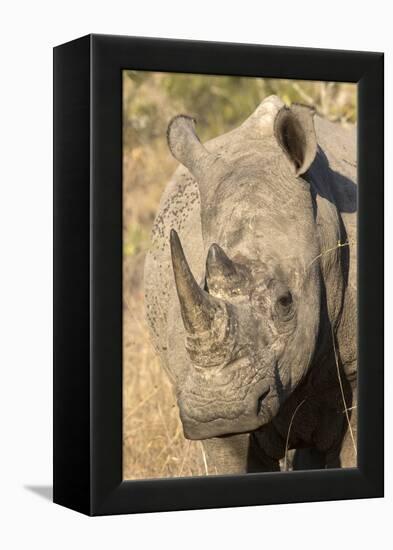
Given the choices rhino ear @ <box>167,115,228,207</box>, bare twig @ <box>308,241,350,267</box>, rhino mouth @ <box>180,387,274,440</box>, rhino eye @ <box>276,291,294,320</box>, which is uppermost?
rhino ear @ <box>167,115,228,207</box>

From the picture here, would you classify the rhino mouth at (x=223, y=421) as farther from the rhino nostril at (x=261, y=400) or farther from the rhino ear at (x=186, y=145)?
the rhino ear at (x=186, y=145)

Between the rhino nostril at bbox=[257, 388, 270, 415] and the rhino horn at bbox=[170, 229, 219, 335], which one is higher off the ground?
the rhino horn at bbox=[170, 229, 219, 335]

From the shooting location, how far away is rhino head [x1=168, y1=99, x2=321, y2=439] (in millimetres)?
7141

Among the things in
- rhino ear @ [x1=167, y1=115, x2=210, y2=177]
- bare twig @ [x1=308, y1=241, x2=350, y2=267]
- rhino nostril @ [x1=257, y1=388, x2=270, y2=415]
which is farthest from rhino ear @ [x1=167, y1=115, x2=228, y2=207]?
rhino nostril @ [x1=257, y1=388, x2=270, y2=415]

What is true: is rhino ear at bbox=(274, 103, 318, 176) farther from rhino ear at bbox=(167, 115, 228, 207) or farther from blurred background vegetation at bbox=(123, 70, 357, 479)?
blurred background vegetation at bbox=(123, 70, 357, 479)

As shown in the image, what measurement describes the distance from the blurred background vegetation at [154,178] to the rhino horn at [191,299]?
1490mm

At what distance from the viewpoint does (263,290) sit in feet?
24.3

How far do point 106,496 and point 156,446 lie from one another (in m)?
1.31

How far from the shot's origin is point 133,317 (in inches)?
376

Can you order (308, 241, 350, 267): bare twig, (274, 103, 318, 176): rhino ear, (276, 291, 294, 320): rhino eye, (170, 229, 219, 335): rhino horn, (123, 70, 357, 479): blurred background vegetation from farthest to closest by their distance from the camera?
(123, 70, 357, 479): blurred background vegetation → (308, 241, 350, 267): bare twig → (274, 103, 318, 176): rhino ear → (276, 291, 294, 320): rhino eye → (170, 229, 219, 335): rhino horn

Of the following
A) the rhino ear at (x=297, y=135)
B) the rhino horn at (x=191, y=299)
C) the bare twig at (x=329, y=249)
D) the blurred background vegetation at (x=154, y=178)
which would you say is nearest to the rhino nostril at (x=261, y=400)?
the rhino horn at (x=191, y=299)

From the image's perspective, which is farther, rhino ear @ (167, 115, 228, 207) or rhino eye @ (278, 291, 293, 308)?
rhino ear @ (167, 115, 228, 207)

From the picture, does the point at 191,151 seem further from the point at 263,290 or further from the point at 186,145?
the point at 263,290

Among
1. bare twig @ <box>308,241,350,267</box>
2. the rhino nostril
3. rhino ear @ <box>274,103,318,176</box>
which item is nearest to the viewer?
the rhino nostril
